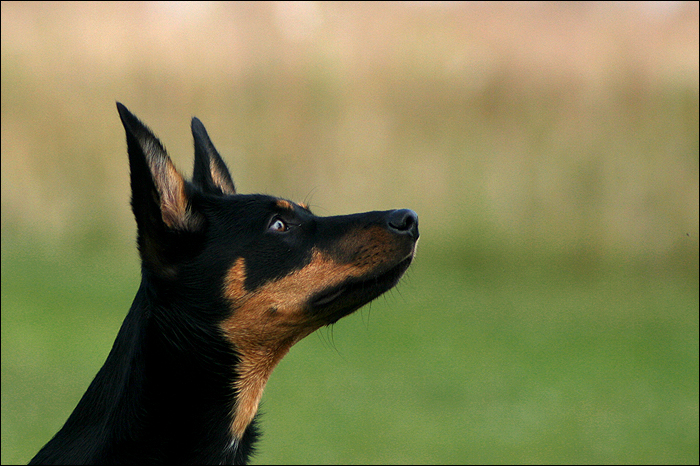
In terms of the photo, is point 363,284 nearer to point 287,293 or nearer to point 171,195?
point 287,293

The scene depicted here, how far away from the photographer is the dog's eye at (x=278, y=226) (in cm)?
353

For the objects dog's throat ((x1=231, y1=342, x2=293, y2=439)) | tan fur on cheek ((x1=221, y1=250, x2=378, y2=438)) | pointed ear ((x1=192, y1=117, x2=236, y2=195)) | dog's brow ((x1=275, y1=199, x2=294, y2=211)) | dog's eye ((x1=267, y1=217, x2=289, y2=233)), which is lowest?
dog's throat ((x1=231, y1=342, x2=293, y2=439))

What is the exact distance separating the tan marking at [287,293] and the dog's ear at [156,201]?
306 millimetres

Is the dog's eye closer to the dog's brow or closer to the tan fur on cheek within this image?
the dog's brow

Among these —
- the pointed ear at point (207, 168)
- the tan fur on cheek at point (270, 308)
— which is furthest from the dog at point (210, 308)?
the pointed ear at point (207, 168)

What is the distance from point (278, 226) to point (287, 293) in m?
0.37

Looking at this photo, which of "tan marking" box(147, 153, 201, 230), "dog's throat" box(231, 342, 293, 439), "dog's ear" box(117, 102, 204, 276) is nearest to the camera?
"dog's ear" box(117, 102, 204, 276)

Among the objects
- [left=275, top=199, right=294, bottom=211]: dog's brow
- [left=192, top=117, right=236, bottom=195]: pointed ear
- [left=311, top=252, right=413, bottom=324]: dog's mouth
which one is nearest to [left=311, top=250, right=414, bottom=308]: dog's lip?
[left=311, top=252, right=413, bottom=324]: dog's mouth

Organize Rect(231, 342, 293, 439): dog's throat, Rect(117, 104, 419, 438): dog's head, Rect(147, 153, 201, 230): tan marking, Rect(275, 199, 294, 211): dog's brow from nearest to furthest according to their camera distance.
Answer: Rect(147, 153, 201, 230): tan marking → Rect(117, 104, 419, 438): dog's head → Rect(231, 342, 293, 439): dog's throat → Rect(275, 199, 294, 211): dog's brow

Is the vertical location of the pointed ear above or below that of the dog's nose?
above

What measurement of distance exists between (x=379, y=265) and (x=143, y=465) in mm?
1378

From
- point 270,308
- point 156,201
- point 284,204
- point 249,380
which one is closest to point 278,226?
point 284,204

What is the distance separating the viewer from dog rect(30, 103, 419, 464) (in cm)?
323

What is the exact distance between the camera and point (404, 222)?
3414 mm
